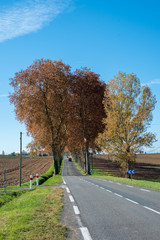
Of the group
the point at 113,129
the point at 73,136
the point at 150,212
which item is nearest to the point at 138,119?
the point at 113,129

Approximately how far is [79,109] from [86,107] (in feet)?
4.20

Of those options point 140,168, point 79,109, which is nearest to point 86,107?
point 79,109

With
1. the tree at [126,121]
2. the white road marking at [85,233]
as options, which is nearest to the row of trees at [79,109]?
the tree at [126,121]

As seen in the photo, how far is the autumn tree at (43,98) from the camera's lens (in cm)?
3209

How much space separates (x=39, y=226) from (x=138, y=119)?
79.2 feet

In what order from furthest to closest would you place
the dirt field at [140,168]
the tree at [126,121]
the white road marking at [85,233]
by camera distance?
the dirt field at [140,168] → the tree at [126,121] → the white road marking at [85,233]

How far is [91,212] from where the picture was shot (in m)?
7.82

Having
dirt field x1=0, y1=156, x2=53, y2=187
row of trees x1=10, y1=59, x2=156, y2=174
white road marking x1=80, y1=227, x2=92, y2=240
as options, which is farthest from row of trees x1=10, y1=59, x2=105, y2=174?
white road marking x1=80, y1=227, x2=92, y2=240

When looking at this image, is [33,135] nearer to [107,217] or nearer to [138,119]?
[138,119]

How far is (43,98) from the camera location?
3359 cm

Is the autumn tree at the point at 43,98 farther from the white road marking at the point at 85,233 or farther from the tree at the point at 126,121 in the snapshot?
the white road marking at the point at 85,233

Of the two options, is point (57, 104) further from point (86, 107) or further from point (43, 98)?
point (86, 107)

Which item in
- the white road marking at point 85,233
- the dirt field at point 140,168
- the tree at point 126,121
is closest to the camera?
the white road marking at point 85,233

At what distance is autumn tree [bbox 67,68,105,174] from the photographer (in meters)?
37.8
